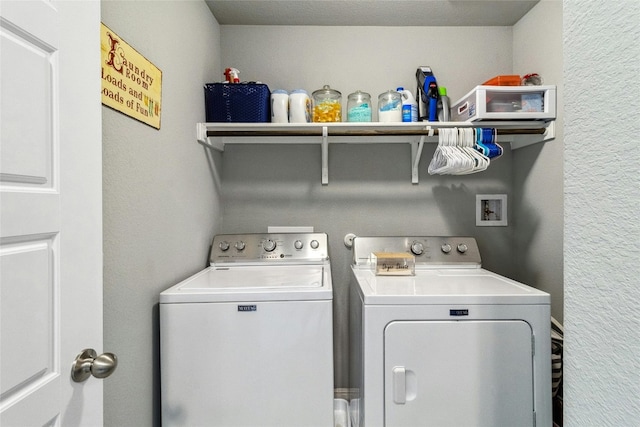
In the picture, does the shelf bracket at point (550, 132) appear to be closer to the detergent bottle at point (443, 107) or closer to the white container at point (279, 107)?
the detergent bottle at point (443, 107)

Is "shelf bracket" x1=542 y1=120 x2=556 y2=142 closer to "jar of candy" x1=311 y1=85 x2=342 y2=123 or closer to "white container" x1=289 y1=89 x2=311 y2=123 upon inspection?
"jar of candy" x1=311 y1=85 x2=342 y2=123

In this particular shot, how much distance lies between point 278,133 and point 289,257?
72cm

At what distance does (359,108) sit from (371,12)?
630mm

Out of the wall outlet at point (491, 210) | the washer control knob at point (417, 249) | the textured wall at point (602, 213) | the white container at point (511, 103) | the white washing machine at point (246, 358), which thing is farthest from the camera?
the wall outlet at point (491, 210)

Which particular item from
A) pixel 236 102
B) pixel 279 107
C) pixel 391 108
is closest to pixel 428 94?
pixel 391 108

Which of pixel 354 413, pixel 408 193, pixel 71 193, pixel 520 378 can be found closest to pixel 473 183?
pixel 408 193

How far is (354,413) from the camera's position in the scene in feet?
5.38

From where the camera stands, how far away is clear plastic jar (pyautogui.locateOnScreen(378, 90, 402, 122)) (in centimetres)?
184

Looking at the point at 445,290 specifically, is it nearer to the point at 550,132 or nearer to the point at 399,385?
the point at 399,385

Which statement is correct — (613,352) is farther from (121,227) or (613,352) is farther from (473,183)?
(473,183)

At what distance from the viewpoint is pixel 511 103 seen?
1.77 metres

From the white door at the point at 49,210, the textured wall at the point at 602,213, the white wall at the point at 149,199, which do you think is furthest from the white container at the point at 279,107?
the textured wall at the point at 602,213

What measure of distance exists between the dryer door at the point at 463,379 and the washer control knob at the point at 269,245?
3.04ft

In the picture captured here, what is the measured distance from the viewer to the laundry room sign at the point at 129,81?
1.03 metres
